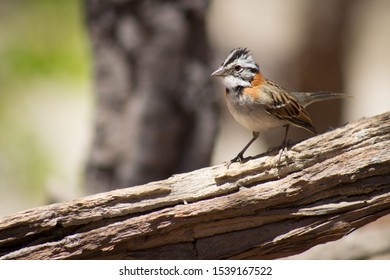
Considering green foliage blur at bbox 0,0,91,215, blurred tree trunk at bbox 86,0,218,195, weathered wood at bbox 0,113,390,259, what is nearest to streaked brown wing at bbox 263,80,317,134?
weathered wood at bbox 0,113,390,259

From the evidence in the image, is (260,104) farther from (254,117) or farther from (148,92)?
(148,92)

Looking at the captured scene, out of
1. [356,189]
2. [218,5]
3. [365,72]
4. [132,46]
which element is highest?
[218,5]

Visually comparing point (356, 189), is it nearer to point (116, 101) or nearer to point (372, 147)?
point (372, 147)

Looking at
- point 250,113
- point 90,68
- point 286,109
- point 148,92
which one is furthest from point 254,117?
point 90,68

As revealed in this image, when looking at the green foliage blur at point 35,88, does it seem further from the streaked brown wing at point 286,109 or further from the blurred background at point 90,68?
the streaked brown wing at point 286,109
